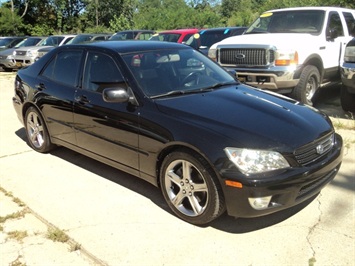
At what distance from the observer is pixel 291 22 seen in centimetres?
799

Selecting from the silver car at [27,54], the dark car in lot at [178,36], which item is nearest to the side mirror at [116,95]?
the dark car in lot at [178,36]

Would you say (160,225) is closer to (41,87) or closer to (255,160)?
(255,160)

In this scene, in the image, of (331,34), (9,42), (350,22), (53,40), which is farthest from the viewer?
(9,42)

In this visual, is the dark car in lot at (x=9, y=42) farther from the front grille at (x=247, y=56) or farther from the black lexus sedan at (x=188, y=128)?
the black lexus sedan at (x=188, y=128)

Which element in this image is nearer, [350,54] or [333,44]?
[350,54]

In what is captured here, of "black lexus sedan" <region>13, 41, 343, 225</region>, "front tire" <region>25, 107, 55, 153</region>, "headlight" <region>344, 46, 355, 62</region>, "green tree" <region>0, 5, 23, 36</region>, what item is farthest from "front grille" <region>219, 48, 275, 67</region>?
"green tree" <region>0, 5, 23, 36</region>

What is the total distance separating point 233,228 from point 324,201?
1.07 metres

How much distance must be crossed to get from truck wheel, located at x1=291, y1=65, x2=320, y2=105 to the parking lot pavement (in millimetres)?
2369

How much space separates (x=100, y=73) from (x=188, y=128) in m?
1.49

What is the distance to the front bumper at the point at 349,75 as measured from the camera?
19.5 ft

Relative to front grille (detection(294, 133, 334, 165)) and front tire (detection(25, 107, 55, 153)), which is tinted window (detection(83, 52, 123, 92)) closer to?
front tire (detection(25, 107, 55, 153))

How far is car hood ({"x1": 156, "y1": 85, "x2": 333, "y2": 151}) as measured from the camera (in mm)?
3125

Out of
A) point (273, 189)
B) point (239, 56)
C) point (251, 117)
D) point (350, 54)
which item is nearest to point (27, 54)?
point (239, 56)

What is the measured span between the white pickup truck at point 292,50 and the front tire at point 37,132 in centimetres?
370
